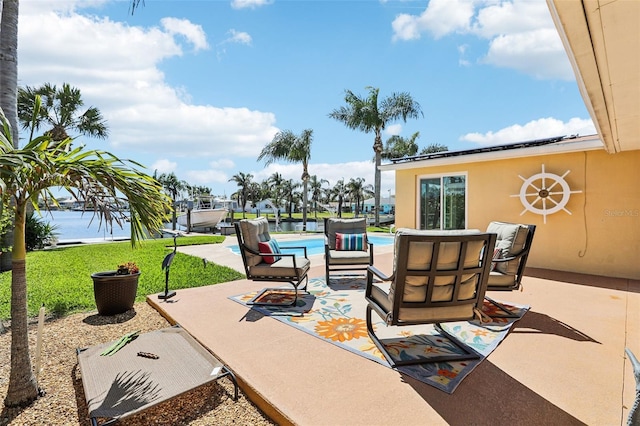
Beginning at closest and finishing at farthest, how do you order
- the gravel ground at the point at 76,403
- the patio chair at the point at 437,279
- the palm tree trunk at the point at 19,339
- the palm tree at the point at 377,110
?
the gravel ground at the point at 76,403 → the palm tree trunk at the point at 19,339 → the patio chair at the point at 437,279 → the palm tree at the point at 377,110

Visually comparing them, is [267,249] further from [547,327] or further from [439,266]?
[547,327]

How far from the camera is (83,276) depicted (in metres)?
6.46

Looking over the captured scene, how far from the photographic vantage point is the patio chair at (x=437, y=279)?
8.86ft

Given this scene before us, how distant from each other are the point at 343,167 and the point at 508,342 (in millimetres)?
48256

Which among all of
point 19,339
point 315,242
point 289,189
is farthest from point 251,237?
point 289,189

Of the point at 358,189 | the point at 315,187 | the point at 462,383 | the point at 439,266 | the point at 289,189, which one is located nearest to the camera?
the point at 462,383

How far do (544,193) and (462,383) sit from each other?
6364mm

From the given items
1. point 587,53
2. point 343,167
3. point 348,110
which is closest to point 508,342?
point 587,53

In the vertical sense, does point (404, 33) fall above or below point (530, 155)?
above

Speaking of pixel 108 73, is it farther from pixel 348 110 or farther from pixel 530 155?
pixel 348 110

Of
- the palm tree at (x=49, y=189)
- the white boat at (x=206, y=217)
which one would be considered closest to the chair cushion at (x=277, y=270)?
the palm tree at (x=49, y=189)

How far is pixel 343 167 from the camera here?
1999 inches

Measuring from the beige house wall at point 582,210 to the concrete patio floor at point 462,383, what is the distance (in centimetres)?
270

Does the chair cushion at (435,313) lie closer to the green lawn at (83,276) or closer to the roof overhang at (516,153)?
the green lawn at (83,276)
